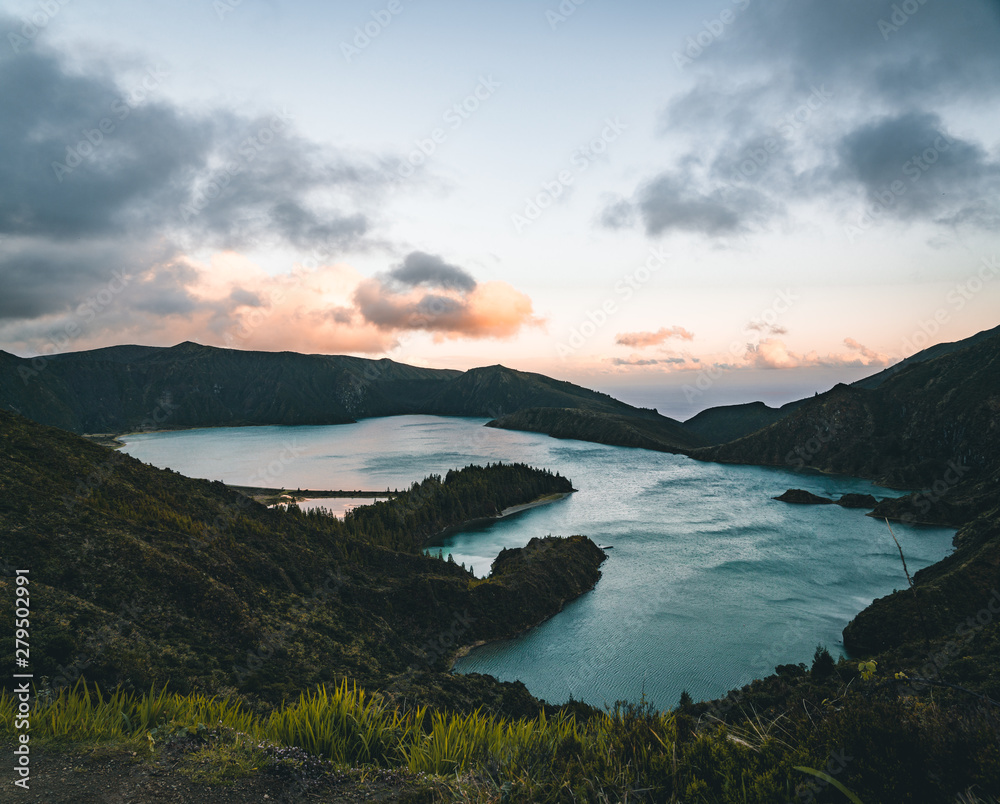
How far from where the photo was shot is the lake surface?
39.6 meters

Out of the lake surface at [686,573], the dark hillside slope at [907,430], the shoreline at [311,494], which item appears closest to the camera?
the lake surface at [686,573]

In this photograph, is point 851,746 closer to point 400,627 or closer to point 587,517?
point 400,627

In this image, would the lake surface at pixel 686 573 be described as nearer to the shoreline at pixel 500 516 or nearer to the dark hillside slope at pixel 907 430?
the shoreline at pixel 500 516

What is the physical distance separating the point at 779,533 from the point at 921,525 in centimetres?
2546

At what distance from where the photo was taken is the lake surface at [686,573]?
39625 millimetres

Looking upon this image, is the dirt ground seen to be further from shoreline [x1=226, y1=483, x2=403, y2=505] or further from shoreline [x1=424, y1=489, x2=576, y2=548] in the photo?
shoreline [x1=226, y1=483, x2=403, y2=505]

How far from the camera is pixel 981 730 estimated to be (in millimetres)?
4727

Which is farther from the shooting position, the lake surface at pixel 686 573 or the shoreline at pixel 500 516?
the shoreline at pixel 500 516

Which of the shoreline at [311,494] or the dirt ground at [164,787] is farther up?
the dirt ground at [164,787]

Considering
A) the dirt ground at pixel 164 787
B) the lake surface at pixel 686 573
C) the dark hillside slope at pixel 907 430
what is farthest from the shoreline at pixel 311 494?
the dark hillside slope at pixel 907 430

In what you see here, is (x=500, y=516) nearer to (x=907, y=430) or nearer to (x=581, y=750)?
(x=581, y=750)

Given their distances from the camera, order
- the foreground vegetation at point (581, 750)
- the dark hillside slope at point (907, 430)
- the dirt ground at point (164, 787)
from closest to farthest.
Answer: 1. the foreground vegetation at point (581, 750)
2. the dirt ground at point (164, 787)
3. the dark hillside slope at point (907, 430)

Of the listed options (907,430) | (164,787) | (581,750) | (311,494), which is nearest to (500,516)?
(311,494)

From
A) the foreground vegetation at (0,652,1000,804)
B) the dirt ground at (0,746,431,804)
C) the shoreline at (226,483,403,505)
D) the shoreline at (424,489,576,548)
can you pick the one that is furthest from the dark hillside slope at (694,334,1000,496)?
the dirt ground at (0,746,431,804)
